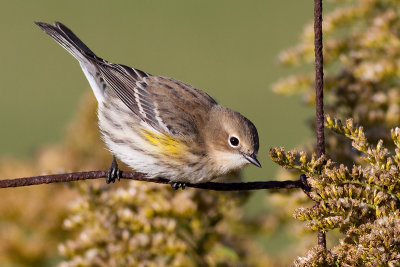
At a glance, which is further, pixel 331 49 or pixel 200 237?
pixel 331 49

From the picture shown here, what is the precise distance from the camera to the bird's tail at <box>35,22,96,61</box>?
501 cm

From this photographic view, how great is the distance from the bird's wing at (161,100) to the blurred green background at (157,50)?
10260 millimetres

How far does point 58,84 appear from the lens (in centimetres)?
1844

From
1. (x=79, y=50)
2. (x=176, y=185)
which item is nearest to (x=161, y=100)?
(x=176, y=185)

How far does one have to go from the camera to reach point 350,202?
7.62 ft

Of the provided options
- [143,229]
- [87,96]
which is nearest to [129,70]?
[87,96]

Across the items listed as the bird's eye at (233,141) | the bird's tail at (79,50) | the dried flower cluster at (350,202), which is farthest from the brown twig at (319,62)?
the bird's tail at (79,50)

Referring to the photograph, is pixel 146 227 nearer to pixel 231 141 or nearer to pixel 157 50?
pixel 231 141

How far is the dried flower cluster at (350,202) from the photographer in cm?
223

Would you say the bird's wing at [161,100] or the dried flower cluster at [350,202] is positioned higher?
the bird's wing at [161,100]

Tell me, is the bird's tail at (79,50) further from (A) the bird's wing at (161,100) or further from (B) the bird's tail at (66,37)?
(A) the bird's wing at (161,100)

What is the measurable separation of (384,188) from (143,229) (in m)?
1.63

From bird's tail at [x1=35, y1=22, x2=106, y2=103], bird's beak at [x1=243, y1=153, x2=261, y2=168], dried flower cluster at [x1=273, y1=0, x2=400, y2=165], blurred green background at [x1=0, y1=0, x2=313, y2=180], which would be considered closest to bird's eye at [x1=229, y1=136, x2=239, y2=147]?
bird's beak at [x1=243, y1=153, x2=261, y2=168]

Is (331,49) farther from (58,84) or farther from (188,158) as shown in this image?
(58,84)
